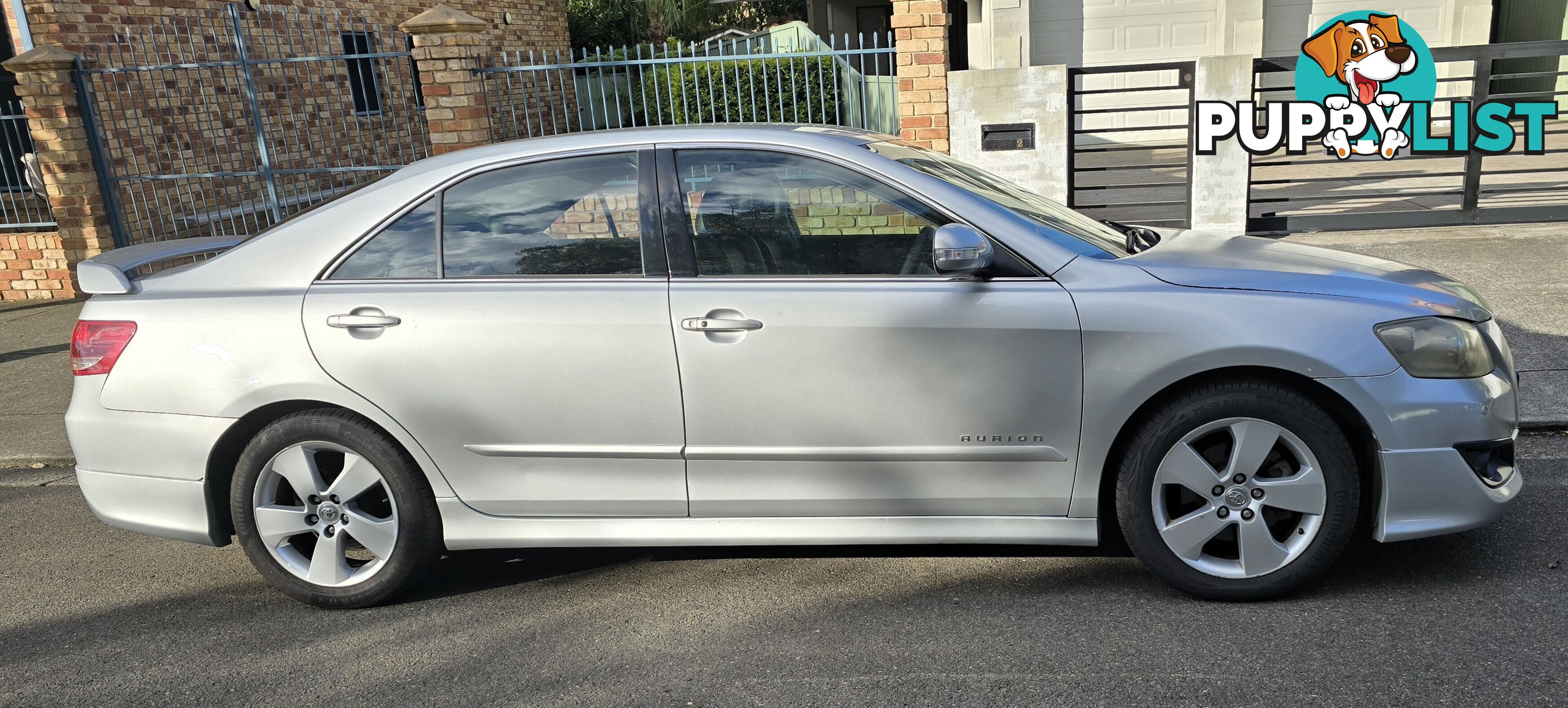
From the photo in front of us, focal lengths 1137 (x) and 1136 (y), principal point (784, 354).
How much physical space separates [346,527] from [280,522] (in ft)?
0.74

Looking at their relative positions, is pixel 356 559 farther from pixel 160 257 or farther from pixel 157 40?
pixel 157 40

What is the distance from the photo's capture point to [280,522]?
153 inches

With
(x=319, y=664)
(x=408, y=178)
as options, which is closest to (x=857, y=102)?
(x=408, y=178)

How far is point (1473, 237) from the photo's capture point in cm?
917

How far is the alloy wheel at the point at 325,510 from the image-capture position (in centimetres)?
384

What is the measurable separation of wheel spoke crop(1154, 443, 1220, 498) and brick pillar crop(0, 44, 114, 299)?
1025cm

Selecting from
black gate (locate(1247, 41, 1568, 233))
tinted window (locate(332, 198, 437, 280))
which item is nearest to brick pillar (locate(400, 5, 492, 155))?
tinted window (locate(332, 198, 437, 280))

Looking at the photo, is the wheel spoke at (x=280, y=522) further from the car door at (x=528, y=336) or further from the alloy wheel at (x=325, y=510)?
the car door at (x=528, y=336)

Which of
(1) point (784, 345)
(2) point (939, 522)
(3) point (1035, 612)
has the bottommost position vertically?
(3) point (1035, 612)

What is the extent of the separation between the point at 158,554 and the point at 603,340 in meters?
2.39

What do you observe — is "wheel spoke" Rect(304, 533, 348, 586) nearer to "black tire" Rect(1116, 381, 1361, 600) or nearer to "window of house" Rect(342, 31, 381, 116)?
"black tire" Rect(1116, 381, 1361, 600)

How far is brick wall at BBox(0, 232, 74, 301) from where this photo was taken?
1064 cm

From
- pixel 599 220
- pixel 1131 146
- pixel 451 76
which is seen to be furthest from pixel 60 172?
pixel 1131 146

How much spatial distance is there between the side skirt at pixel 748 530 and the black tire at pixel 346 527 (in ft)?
0.27
